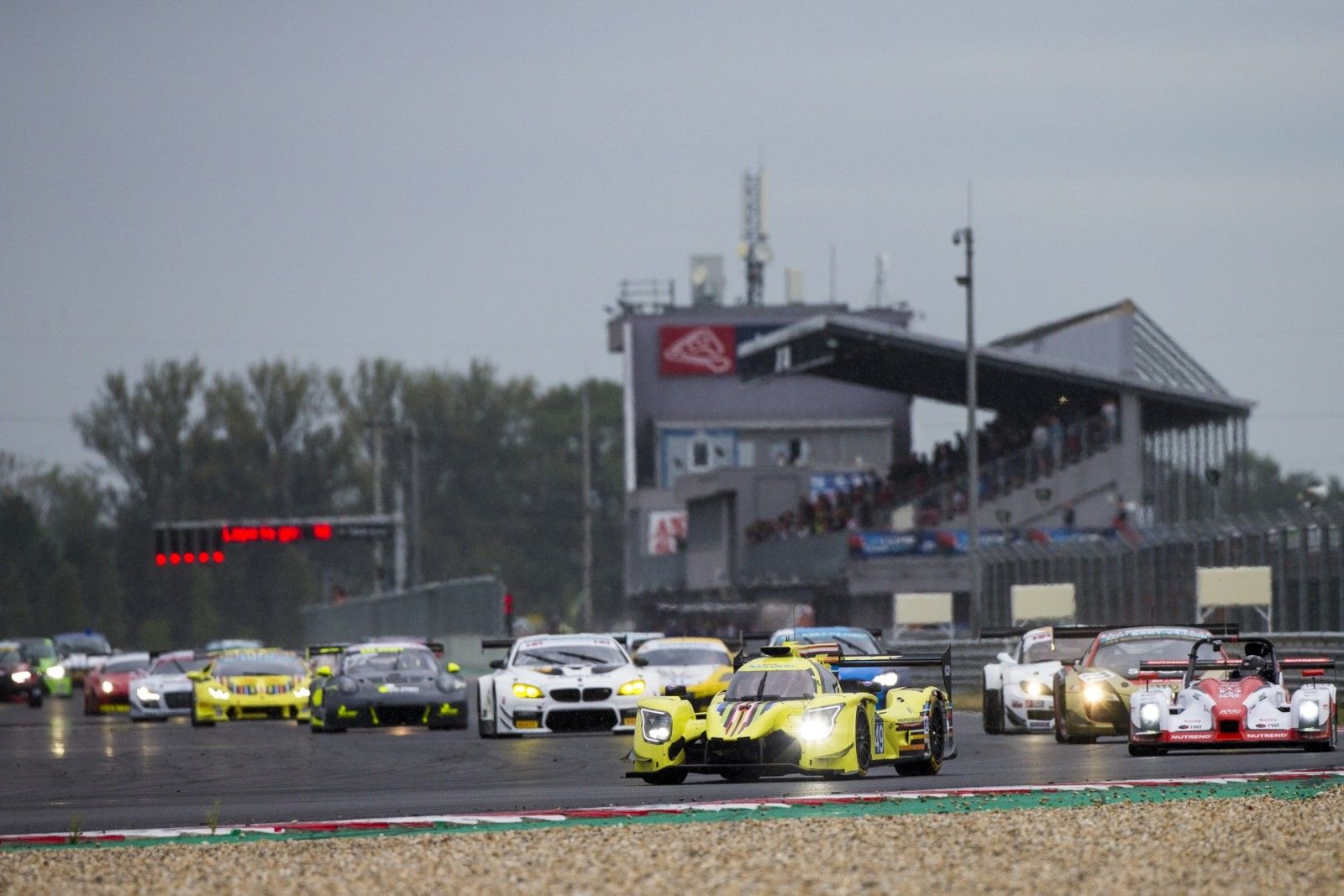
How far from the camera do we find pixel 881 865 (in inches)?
429

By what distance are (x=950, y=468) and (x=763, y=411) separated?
35.3m

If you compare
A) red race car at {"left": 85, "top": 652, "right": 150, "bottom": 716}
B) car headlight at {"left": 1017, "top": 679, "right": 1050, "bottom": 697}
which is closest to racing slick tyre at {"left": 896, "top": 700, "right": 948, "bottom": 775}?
car headlight at {"left": 1017, "top": 679, "right": 1050, "bottom": 697}

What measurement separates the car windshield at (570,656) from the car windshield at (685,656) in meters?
1.80

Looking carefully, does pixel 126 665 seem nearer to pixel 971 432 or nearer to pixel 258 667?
pixel 258 667

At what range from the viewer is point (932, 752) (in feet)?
58.4

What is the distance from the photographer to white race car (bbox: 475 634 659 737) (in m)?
25.8

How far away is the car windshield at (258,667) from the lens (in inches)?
1275

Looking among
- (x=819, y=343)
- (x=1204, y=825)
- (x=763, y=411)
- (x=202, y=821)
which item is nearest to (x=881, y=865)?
(x=1204, y=825)

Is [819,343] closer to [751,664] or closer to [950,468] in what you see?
[950,468]

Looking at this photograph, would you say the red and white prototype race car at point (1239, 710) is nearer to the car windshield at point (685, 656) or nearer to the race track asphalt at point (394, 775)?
the race track asphalt at point (394, 775)

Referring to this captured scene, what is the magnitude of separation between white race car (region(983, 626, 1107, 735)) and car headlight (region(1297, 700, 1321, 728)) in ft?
17.0

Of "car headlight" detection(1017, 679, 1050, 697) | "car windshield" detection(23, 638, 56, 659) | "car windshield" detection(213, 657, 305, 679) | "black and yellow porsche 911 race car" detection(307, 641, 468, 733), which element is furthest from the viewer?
"car windshield" detection(23, 638, 56, 659)

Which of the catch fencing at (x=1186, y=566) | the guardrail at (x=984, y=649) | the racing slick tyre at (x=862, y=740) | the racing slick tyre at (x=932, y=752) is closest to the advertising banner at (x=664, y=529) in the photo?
the guardrail at (x=984, y=649)

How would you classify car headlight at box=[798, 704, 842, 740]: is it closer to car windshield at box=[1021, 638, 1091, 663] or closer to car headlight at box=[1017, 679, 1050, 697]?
car headlight at box=[1017, 679, 1050, 697]
